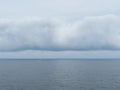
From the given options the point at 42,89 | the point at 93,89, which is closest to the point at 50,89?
the point at 42,89

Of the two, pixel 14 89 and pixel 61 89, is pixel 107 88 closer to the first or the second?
pixel 61 89

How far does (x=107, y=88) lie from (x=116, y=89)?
4.99 m

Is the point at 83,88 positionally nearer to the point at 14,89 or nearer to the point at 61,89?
the point at 61,89

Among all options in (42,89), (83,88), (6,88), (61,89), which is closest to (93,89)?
(83,88)

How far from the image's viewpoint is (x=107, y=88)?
4673 inches

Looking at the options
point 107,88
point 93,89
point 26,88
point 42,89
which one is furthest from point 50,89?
point 107,88

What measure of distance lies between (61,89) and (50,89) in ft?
18.6

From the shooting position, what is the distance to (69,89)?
11650cm

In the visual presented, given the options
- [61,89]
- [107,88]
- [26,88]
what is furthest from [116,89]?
[26,88]

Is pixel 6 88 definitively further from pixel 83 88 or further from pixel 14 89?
pixel 83 88

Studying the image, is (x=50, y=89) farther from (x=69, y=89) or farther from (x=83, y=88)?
(x=83, y=88)

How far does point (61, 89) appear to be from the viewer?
117 m

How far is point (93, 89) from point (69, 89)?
12.1 m

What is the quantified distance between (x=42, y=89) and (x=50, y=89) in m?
4.09
